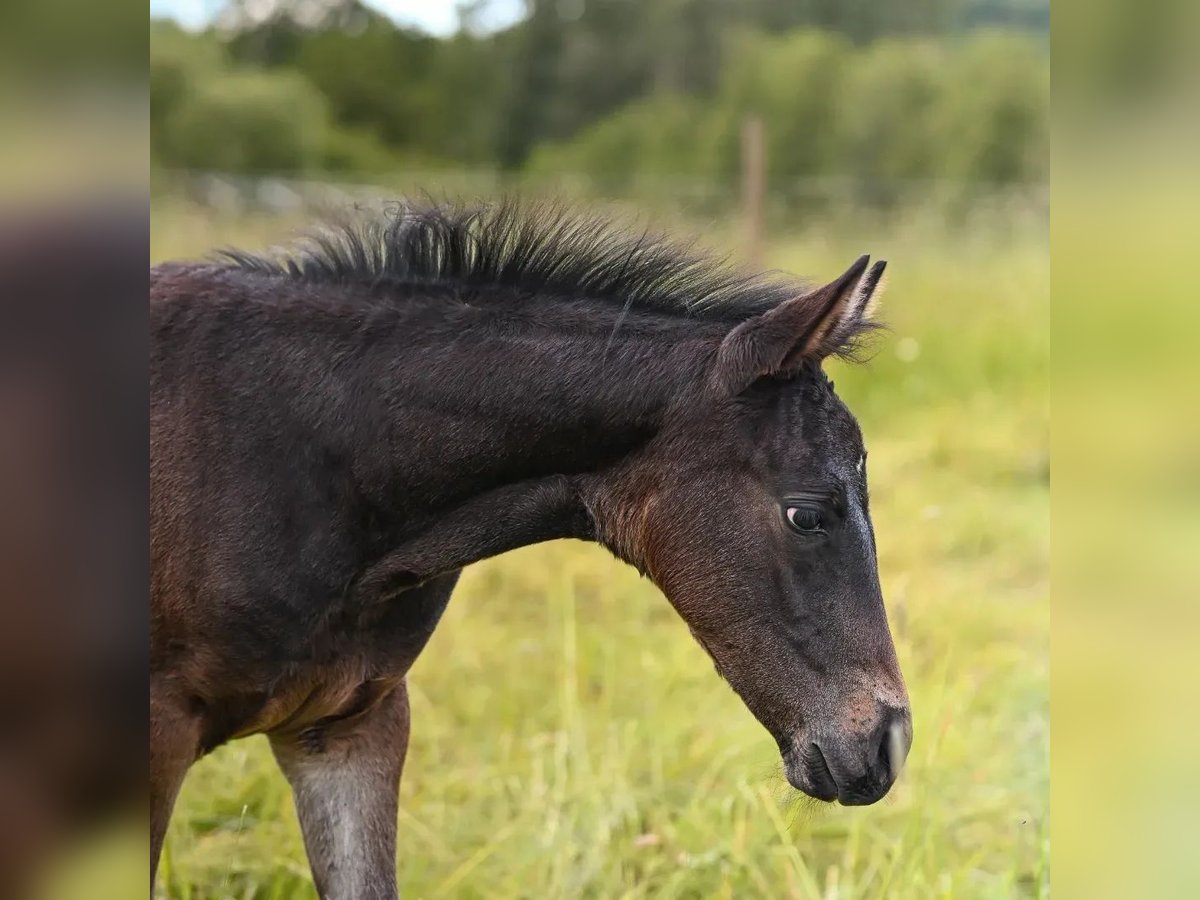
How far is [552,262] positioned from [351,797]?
1303 mm

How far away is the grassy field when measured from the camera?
318 cm

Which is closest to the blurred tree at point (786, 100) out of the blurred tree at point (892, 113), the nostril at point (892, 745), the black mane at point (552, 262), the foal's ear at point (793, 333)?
the blurred tree at point (892, 113)

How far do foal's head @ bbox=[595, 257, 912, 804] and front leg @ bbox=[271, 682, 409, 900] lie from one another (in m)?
0.91

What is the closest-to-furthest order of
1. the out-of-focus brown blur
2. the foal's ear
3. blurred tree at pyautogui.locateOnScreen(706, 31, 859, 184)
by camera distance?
the out-of-focus brown blur → the foal's ear → blurred tree at pyautogui.locateOnScreen(706, 31, 859, 184)

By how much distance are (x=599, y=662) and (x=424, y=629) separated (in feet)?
7.39

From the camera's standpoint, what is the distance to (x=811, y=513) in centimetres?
199

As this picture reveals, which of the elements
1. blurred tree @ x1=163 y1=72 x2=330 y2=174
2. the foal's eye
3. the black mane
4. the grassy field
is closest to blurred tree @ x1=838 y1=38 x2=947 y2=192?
the grassy field

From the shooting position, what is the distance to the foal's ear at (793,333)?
6.40 feet

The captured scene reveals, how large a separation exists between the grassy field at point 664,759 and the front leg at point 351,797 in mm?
247

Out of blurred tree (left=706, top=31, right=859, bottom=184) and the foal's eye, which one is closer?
the foal's eye

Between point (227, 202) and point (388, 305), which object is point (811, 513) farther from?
point (227, 202)

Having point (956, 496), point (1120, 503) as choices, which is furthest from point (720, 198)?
point (1120, 503)

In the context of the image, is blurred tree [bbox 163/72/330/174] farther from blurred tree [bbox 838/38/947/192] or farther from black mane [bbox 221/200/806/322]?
black mane [bbox 221/200/806/322]

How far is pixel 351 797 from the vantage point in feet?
8.43
